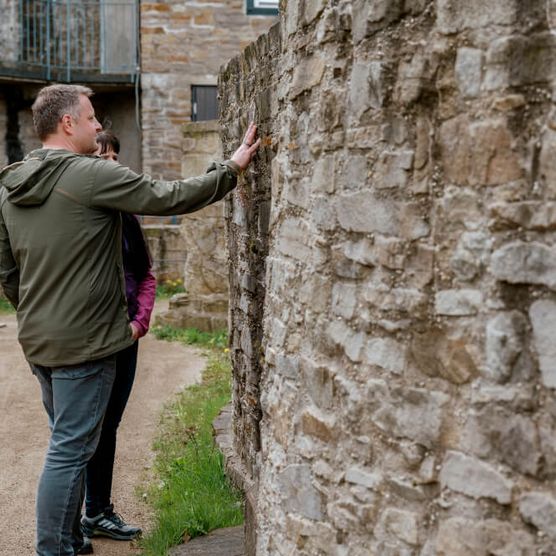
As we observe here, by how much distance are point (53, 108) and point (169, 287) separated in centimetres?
885

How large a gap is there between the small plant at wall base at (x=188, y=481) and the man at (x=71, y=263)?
69 centimetres

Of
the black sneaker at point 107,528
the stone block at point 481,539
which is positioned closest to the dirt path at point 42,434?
the black sneaker at point 107,528

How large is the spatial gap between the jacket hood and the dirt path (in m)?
1.69

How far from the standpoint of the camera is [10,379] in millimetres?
7387

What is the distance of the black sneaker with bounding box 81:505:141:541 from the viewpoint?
4.11 meters

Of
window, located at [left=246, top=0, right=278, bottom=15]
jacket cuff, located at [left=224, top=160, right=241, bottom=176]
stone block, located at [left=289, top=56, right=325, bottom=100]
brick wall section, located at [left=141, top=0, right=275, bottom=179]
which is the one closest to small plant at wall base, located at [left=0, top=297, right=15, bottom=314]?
brick wall section, located at [left=141, top=0, right=275, bottom=179]

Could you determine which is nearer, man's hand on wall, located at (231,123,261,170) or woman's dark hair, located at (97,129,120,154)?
man's hand on wall, located at (231,123,261,170)

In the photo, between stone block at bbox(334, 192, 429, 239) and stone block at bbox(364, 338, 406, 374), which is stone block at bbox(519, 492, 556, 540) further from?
stone block at bbox(334, 192, 429, 239)

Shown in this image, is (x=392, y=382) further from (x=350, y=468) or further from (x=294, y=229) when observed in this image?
(x=294, y=229)

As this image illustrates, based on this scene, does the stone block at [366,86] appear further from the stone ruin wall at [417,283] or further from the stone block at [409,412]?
the stone block at [409,412]

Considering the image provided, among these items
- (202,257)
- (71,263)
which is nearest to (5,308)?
(202,257)

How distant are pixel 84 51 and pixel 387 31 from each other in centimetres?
1327

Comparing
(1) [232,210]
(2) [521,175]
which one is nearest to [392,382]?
(2) [521,175]

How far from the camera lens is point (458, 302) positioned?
6.66 ft
